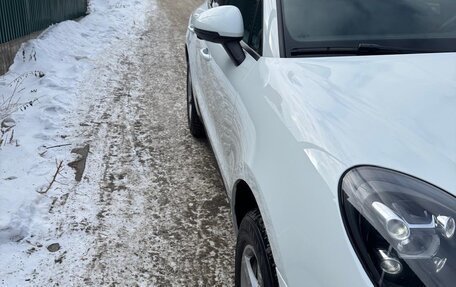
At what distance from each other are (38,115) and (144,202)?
6.75ft

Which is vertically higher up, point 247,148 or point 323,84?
point 323,84

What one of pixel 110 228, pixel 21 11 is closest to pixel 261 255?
pixel 110 228

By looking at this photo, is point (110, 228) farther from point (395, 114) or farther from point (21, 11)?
point (21, 11)

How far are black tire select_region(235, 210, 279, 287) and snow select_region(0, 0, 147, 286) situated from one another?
56.9 inches

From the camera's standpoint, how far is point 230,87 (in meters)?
2.93

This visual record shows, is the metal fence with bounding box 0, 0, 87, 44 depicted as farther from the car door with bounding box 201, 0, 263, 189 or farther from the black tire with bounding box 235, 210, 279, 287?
the black tire with bounding box 235, 210, 279, 287

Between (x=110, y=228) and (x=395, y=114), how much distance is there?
90.2 inches

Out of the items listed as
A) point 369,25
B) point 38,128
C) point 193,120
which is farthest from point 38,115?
point 369,25

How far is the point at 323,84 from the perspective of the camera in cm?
220

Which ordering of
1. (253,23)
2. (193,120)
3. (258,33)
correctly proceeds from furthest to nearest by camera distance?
(193,120) < (253,23) < (258,33)

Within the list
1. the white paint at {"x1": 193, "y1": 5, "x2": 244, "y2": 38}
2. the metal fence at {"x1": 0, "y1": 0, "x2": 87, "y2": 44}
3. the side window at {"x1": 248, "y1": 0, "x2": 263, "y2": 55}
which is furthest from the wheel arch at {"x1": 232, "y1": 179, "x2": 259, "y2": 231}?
the metal fence at {"x1": 0, "y1": 0, "x2": 87, "y2": 44}

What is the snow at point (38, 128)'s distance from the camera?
3332mm

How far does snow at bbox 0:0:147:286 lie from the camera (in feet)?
10.9

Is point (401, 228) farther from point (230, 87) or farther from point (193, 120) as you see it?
point (193, 120)
